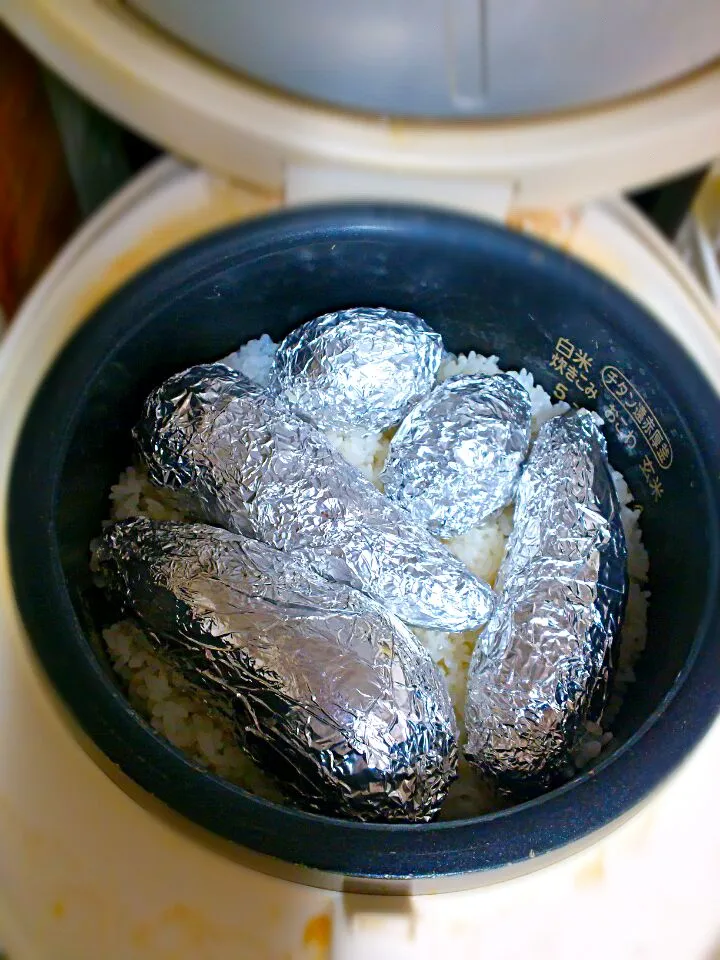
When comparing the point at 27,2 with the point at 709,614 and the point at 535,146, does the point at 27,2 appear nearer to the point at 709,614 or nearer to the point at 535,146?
the point at 535,146

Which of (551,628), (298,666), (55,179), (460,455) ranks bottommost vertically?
(298,666)

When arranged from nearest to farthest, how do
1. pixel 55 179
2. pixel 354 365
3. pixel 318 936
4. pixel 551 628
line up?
pixel 318 936 < pixel 551 628 < pixel 354 365 < pixel 55 179

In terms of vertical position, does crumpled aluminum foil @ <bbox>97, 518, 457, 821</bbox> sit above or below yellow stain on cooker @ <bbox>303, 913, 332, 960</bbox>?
above

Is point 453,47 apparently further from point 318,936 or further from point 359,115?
point 318,936

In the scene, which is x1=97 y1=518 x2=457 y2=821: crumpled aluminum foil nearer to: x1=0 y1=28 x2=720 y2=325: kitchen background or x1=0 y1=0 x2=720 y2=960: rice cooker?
x1=0 y1=0 x2=720 y2=960: rice cooker

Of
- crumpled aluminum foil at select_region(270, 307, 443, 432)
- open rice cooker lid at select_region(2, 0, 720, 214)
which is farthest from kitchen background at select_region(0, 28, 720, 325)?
crumpled aluminum foil at select_region(270, 307, 443, 432)

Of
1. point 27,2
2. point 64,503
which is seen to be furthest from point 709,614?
point 27,2

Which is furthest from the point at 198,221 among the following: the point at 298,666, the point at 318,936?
the point at 318,936
